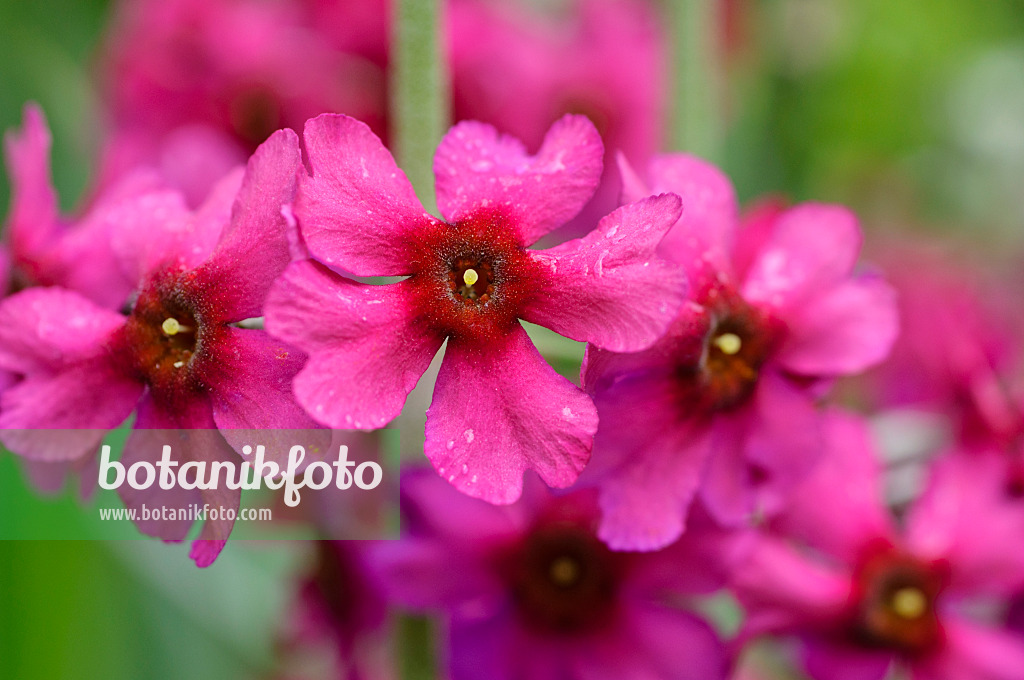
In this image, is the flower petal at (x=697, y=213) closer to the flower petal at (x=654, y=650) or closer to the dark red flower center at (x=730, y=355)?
the dark red flower center at (x=730, y=355)

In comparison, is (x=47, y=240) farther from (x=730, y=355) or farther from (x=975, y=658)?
(x=975, y=658)

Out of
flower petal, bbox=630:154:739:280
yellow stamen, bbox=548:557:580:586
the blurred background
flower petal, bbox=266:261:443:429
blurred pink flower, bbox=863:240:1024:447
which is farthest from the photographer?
the blurred background

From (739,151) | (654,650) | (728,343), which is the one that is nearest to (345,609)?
(654,650)

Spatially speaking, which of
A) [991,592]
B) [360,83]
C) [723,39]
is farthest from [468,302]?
[723,39]

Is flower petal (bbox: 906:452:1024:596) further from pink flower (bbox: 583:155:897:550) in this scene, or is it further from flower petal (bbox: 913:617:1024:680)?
pink flower (bbox: 583:155:897:550)

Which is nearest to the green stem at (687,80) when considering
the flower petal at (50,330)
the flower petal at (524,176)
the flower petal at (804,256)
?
the flower petal at (804,256)

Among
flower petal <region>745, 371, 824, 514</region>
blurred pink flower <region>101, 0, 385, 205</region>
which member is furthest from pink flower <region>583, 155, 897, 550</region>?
blurred pink flower <region>101, 0, 385, 205</region>
